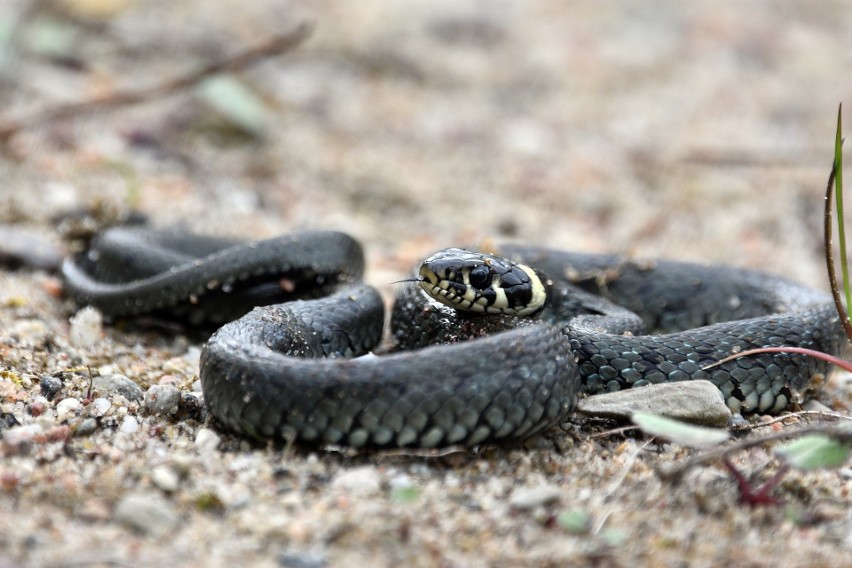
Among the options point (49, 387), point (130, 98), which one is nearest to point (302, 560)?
point (49, 387)

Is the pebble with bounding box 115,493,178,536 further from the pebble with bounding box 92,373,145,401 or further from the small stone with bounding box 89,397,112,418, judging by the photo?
the pebble with bounding box 92,373,145,401

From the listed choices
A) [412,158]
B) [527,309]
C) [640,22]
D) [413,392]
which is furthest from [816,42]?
[413,392]

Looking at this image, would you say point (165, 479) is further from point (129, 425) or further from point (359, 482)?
point (359, 482)

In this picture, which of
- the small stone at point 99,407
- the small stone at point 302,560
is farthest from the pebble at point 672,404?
the small stone at point 99,407

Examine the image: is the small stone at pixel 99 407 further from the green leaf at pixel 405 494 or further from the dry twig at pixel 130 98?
the dry twig at pixel 130 98

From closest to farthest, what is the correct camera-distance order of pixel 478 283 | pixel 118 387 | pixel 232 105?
pixel 118 387 < pixel 478 283 < pixel 232 105

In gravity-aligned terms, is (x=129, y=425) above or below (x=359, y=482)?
below
